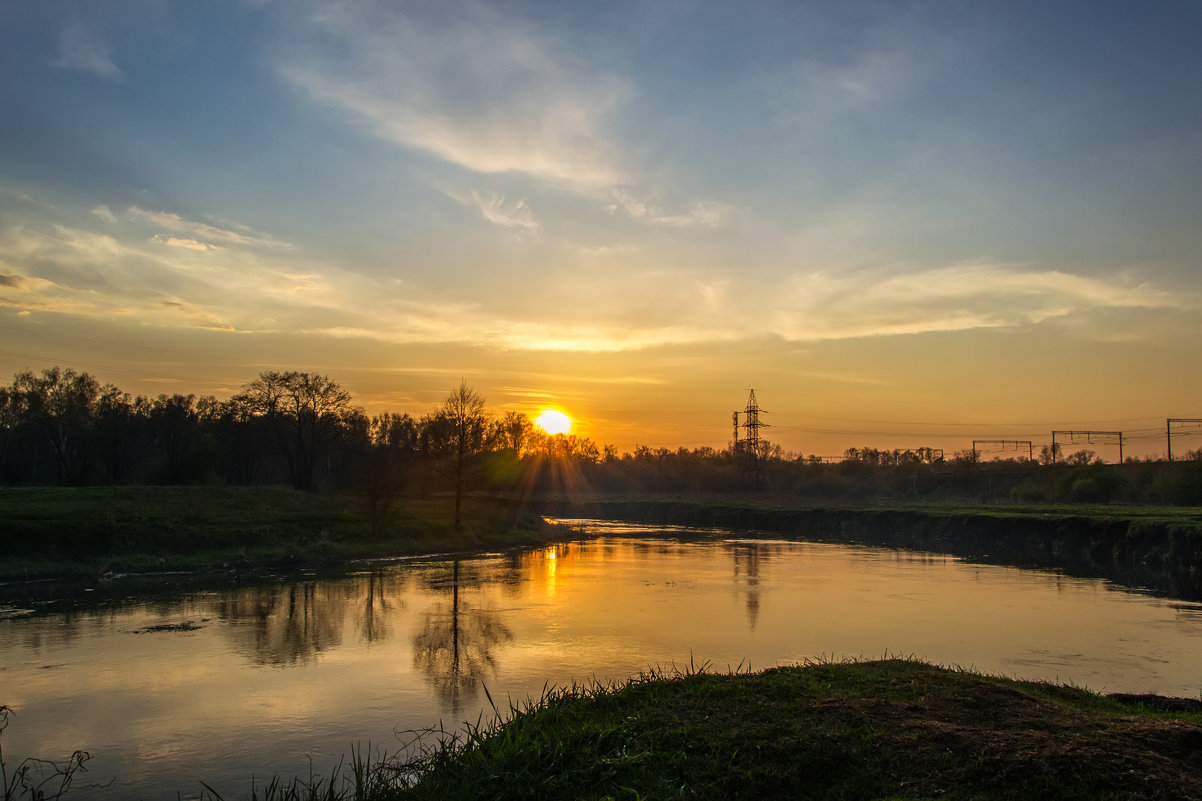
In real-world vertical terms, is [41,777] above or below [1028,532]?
above

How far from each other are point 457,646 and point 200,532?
20.7 meters

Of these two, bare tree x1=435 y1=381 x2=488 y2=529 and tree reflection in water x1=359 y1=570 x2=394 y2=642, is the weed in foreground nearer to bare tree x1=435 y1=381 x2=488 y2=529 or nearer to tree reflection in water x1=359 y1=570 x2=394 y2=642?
tree reflection in water x1=359 y1=570 x2=394 y2=642

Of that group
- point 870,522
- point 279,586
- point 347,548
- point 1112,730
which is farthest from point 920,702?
point 870,522

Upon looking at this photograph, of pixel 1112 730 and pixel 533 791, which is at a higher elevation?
pixel 1112 730

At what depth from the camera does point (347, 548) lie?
37.2 meters

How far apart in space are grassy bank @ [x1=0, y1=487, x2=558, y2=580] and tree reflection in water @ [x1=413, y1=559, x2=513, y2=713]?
13491 millimetres

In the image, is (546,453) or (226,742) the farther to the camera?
(546,453)

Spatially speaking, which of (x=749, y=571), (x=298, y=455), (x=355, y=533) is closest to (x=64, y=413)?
(x=298, y=455)

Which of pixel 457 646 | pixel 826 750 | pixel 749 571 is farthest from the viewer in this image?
pixel 749 571

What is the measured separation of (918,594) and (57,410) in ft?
243

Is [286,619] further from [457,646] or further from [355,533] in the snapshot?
[355,533]

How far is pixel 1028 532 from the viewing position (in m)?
46.6

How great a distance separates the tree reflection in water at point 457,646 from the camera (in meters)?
14.3

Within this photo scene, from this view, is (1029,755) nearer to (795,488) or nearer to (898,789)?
(898,789)
